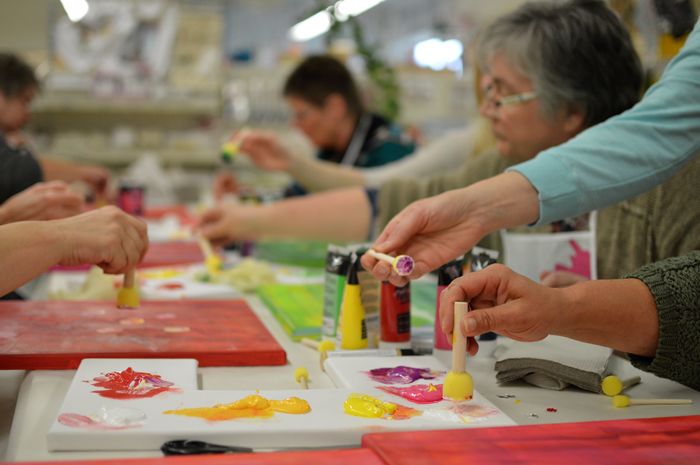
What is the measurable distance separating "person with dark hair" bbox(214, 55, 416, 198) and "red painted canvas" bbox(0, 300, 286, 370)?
237 cm

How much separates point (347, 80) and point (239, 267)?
6.75ft

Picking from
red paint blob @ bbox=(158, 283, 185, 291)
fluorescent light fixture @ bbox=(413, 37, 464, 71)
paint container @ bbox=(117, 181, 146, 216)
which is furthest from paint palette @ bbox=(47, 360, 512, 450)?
fluorescent light fixture @ bbox=(413, 37, 464, 71)

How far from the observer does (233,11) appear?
1294 cm

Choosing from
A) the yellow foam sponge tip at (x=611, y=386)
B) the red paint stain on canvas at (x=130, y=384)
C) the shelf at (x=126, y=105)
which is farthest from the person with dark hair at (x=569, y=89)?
the shelf at (x=126, y=105)

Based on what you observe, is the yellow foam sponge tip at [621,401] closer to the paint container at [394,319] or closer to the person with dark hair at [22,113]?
the paint container at [394,319]

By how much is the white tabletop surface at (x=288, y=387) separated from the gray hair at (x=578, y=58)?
790mm

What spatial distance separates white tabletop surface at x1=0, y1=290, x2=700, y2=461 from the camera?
3.73 feet

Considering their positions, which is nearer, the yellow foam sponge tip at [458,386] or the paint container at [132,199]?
the yellow foam sponge tip at [458,386]

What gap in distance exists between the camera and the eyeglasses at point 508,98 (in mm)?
2170

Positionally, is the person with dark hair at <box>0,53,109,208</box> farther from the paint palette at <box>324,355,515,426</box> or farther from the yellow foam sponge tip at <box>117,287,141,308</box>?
the paint palette at <box>324,355,515,426</box>

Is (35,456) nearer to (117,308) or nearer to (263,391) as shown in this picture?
(263,391)

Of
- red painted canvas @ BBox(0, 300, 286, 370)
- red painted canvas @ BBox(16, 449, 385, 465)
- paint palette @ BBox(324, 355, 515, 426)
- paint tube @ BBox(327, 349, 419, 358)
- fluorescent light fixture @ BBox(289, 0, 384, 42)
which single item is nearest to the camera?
red painted canvas @ BBox(16, 449, 385, 465)

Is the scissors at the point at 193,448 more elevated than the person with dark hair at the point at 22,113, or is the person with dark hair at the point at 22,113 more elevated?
the person with dark hair at the point at 22,113

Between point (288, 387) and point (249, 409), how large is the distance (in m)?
0.24
